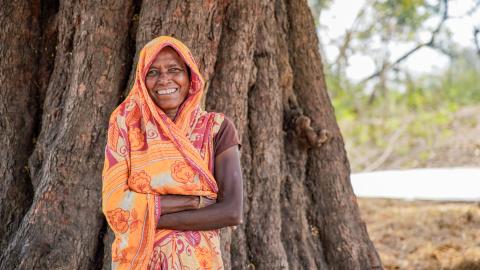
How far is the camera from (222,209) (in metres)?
2.35

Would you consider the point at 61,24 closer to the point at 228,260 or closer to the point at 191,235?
the point at 228,260

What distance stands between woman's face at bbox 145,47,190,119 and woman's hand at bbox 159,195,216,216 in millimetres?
305

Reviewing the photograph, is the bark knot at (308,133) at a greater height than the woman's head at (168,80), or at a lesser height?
greater

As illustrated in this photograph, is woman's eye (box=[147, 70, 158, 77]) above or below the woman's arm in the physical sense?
above

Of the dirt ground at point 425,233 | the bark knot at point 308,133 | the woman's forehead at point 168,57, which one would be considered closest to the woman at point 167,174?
the woman's forehead at point 168,57

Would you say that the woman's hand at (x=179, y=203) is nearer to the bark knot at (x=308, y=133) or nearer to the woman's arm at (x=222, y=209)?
the woman's arm at (x=222, y=209)

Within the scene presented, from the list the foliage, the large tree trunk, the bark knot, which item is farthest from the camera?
the foliage

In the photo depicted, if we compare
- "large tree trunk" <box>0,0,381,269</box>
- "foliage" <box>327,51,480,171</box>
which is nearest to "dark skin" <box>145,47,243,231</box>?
"large tree trunk" <box>0,0,381,269</box>

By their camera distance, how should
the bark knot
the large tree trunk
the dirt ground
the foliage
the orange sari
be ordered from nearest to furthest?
the orange sari < the large tree trunk < the bark knot < the dirt ground < the foliage

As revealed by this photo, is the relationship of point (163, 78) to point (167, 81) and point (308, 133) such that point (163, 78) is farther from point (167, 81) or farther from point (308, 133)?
point (308, 133)

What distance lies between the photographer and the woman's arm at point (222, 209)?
7.52ft

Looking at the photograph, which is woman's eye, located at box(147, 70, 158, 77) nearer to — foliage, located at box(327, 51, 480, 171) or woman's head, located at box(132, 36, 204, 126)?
woman's head, located at box(132, 36, 204, 126)

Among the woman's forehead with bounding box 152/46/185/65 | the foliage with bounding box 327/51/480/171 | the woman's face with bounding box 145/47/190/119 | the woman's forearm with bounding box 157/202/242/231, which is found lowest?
the woman's forearm with bounding box 157/202/242/231

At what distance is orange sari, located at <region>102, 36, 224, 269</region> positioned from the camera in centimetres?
225
